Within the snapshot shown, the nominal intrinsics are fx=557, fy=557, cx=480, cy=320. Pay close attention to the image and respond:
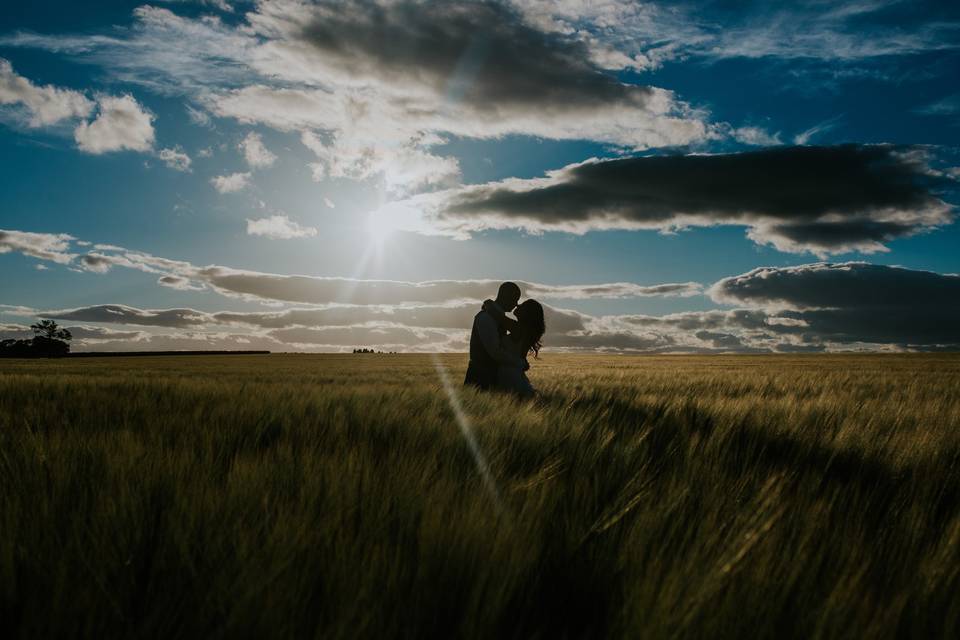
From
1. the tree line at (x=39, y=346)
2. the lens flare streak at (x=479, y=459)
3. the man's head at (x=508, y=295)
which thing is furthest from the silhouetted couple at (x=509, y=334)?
the tree line at (x=39, y=346)

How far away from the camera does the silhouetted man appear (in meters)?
7.59

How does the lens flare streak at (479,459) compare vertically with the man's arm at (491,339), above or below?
below

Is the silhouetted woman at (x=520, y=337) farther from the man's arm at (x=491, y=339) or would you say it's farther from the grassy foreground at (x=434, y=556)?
the grassy foreground at (x=434, y=556)

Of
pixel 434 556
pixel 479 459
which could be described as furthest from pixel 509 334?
pixel 434 556

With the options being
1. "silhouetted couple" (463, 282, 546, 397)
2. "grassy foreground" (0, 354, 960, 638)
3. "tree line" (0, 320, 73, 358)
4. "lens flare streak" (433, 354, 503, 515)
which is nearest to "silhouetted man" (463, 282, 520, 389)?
"silhouetted couple" (463, 282, 546, 397)

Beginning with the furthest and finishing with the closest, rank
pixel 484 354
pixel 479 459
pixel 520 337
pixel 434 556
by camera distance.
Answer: pixel 484 354
pixel 520 337
pixel 479 459
pixel 434 556

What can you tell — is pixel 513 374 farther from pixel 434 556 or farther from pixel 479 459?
pixel 434 556

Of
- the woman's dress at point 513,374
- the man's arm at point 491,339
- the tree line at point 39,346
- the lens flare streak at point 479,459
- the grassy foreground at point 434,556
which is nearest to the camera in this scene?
the grassy foreground at point 434,556

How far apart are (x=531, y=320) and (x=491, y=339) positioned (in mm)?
720

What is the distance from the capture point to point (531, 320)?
26.0 feet

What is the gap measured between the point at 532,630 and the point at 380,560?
1.15 ft

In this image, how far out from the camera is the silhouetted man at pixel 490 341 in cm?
759

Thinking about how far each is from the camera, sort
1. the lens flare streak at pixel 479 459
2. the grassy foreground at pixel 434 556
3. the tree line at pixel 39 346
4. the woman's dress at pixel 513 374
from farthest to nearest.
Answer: the tree line at pixel 39 346, the woman's dress at pixel 513 374, the lens flare streak at pixel 479 459, the grassy foreground at pixel 434 556

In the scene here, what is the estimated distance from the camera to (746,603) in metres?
1.12
